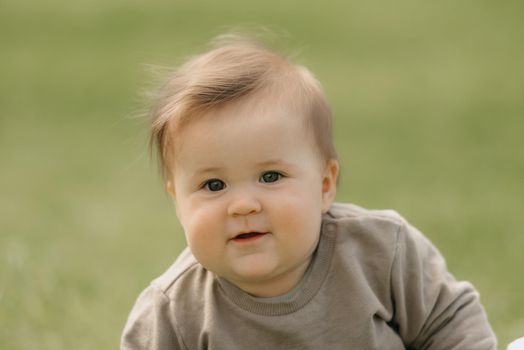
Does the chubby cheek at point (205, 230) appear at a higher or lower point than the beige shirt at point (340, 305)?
higher

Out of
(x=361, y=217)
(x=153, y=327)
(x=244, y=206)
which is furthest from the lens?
(x=361, y=217)

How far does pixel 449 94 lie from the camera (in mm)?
9586

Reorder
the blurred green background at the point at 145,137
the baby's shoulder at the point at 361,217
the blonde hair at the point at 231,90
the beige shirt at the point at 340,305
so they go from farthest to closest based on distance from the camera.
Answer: the blurred green background at the point at 145,137
the baby's shoulder at the point at 361,217
the beige shirt at the point at 340,305
the blonde hair at the point at 231,90

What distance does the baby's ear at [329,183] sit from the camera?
310 centimetres

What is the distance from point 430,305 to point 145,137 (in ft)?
3.58

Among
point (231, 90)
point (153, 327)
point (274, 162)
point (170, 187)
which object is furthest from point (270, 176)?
point (153, 327)

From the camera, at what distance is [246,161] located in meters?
2.84

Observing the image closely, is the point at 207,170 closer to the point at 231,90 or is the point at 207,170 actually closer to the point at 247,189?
the point at 247,189

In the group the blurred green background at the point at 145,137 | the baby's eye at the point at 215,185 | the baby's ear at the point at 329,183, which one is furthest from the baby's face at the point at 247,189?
the blurred green background at the point at 145,137

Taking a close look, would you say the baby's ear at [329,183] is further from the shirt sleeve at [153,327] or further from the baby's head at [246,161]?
the shirt sleeve at [153,327]

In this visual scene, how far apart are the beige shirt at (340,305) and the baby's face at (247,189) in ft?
0.56

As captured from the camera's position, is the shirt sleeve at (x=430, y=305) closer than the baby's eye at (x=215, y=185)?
No

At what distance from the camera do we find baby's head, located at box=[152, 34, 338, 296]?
284 centimetres

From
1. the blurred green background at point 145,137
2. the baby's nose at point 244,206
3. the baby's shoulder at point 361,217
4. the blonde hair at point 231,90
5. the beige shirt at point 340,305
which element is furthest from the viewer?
the blurred green background at point 145,137
